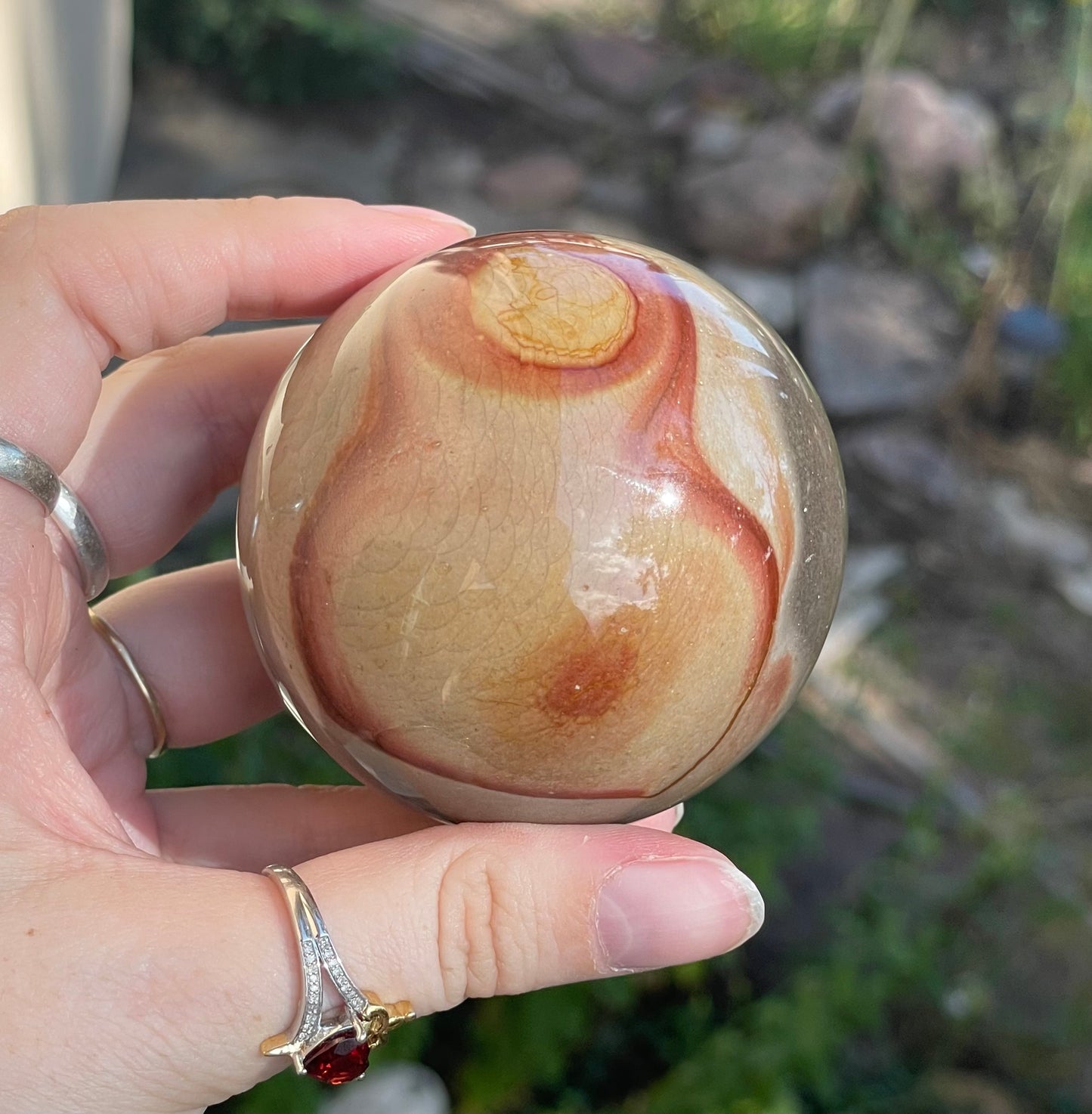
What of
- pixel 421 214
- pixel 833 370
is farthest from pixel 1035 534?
pixel 421 214

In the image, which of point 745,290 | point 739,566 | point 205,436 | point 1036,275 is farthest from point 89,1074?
point 1036,275

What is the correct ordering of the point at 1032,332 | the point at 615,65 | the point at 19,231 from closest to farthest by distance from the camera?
1. the point at 19,231
2. the point at 1032,332
3. the point at 615,65

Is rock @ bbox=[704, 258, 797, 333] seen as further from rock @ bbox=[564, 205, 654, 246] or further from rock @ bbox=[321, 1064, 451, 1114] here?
rock @ bbox=[321, 1064, 451, 1114]

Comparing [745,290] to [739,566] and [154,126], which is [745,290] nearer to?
[154,126]

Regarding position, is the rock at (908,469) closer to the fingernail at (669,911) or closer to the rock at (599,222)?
the rock at (599,222)

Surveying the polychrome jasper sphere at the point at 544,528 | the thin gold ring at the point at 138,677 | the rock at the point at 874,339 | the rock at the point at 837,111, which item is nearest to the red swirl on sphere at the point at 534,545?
the polychrome jasper sphere at the point at 544,528

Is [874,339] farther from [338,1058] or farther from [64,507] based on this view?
[338,1058]
